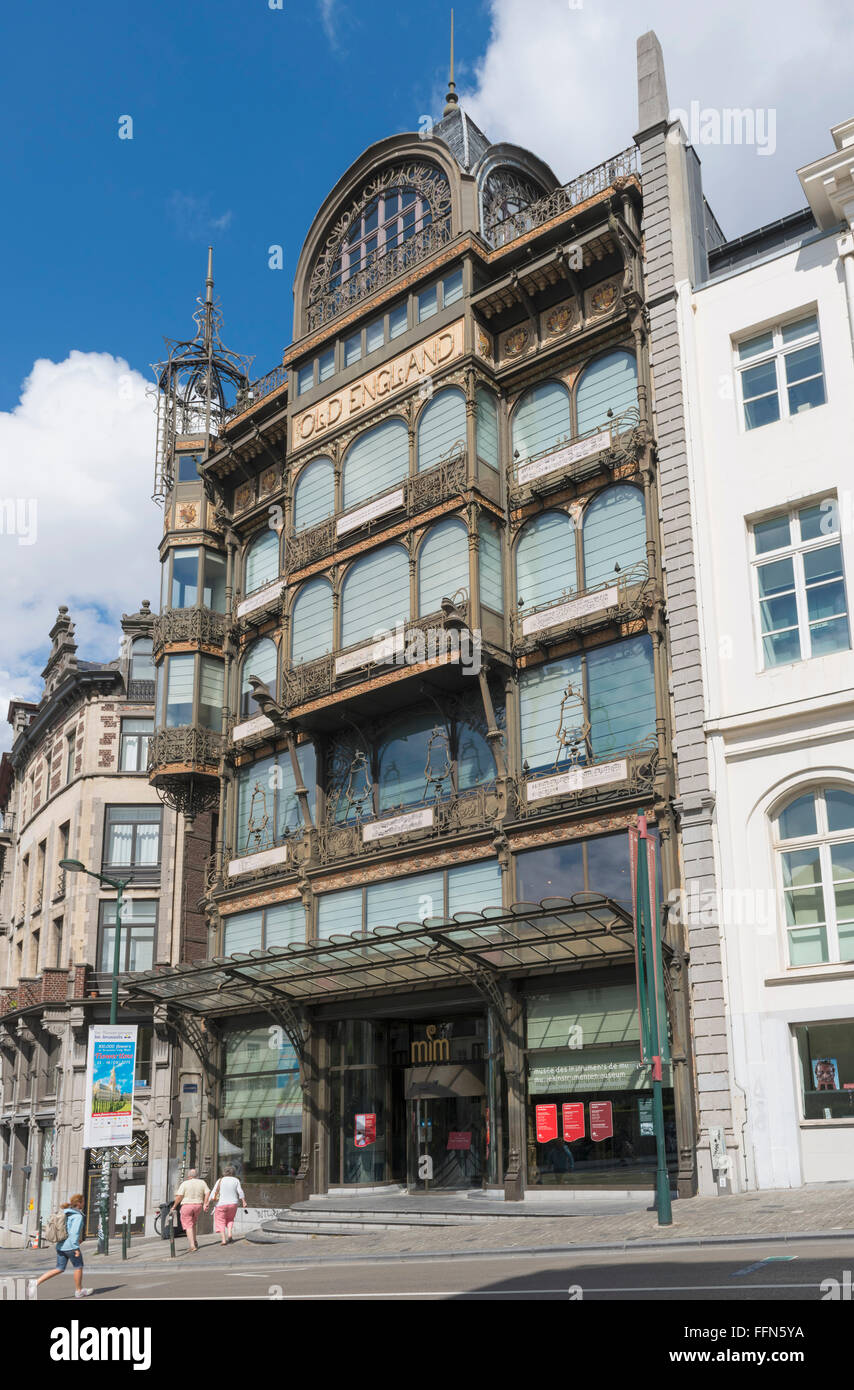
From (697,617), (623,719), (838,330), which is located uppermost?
(838,330)

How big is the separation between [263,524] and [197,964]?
46.4ft

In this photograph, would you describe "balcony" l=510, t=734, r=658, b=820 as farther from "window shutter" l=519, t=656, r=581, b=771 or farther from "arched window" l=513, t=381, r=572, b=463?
"arched window" l=513, t=381, r=572, b=463

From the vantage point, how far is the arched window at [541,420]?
29.0 meters

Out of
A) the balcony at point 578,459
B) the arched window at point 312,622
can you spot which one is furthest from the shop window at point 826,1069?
the arched window at point 312,622

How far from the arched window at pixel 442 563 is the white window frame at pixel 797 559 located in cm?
673

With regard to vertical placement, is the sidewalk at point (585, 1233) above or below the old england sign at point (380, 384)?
below

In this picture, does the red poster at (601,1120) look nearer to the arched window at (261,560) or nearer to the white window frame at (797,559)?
the white window frame at (797,559)

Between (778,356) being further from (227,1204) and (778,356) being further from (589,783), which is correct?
(227,1204)

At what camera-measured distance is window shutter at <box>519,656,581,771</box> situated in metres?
26.9

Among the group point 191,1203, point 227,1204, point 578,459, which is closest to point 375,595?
point 578,459

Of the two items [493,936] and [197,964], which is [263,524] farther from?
[493,936]

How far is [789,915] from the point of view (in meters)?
22.1
